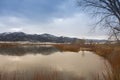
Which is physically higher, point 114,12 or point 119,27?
point 114,12

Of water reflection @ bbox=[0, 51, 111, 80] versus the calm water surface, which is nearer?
water reflection @ bbox=[0, 51, 111, 80]

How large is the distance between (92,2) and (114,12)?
2008 millimetres

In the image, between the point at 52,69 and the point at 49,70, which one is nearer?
the point at 49,70

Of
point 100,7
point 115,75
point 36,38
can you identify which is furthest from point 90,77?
point 36,38

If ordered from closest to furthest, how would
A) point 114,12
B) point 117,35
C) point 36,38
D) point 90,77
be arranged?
1. point 90,77
2. point 117,35
3. point 114,12
4. point 36,38

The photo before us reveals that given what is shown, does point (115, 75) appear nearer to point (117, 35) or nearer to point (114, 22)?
point (117, 35)

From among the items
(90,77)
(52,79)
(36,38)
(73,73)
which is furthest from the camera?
(36,38)

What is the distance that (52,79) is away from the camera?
998 cm

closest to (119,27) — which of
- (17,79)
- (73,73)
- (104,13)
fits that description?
(104,13)

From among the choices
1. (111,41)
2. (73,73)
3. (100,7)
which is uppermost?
(100,7)

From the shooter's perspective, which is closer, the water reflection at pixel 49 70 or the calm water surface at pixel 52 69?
the water reflection at pixel 49 70

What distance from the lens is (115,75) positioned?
26.0 feet

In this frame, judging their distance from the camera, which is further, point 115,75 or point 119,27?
point 119,27

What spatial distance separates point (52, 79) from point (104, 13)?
8.78 m
